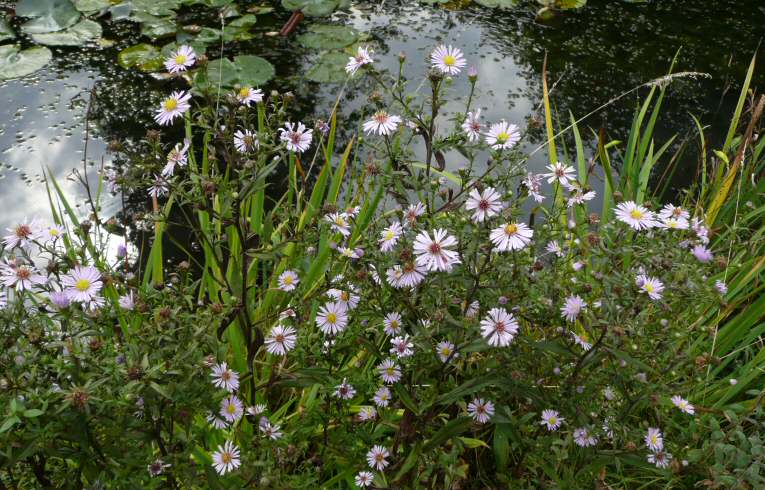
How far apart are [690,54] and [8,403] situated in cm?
365

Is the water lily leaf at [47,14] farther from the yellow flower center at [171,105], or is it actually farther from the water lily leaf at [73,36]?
the yellow flower center at [171,105]

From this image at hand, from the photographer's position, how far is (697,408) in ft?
5.00

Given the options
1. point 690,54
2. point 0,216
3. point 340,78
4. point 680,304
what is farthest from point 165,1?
point 680,304

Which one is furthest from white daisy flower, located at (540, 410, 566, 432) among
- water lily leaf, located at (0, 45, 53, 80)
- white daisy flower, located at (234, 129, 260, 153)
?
water lily leaf, located at (0, 45, 53, 80)

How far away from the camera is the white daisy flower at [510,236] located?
1.03m

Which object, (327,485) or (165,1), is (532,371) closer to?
(327,485)

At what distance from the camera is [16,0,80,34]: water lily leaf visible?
315cm

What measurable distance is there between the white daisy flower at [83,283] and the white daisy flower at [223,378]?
247mm

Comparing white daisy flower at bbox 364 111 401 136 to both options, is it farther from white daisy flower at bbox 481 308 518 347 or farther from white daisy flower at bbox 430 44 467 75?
white daisy flower at bbox 481 308 518 347

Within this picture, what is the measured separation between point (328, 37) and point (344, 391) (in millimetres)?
2441

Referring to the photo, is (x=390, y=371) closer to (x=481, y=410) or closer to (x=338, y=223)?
(x=481, y=410)

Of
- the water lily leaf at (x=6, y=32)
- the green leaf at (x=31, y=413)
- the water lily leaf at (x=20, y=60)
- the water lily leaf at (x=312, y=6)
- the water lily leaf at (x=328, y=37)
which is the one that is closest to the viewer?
the green leaf at (x=31, y=413)

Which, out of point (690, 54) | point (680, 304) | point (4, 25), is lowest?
point (690, 54)

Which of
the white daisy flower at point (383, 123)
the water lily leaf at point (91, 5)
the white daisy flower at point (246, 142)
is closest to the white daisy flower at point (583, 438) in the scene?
the white daisy flower at point (383, 123)
